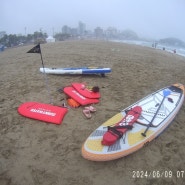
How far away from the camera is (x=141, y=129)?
199 inches

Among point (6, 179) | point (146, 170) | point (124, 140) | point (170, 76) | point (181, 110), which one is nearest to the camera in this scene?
point (6, 179)

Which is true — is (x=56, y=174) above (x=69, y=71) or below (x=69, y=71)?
below

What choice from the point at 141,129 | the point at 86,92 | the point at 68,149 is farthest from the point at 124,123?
the point at 86,92

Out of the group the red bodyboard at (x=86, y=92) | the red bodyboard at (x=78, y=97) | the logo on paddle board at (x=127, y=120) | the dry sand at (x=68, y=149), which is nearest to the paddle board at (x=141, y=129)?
the logo on paddle board at (x=127, y=120)

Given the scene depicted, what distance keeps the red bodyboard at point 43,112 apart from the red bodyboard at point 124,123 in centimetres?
172

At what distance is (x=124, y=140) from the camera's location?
458cm

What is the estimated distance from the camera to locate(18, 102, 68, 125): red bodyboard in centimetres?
568

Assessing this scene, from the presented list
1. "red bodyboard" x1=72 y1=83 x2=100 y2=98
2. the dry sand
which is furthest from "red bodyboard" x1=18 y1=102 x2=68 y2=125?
"red bodyboard" x1=72 y1=83 x2=100 y2=98

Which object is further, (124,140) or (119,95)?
(119,95)

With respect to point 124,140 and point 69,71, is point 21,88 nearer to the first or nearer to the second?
point 69,71

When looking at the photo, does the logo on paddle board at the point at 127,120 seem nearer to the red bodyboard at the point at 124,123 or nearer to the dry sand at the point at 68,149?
the red bodyboard at the point at 124,123

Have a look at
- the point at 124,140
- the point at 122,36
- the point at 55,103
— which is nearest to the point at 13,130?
the point at 55,103

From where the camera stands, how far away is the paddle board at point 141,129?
422cm

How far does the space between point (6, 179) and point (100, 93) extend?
464 cm
